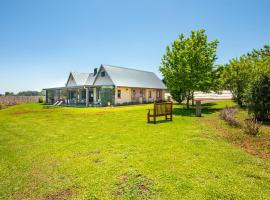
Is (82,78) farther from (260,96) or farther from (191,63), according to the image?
(260,96)

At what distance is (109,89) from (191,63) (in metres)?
14.8

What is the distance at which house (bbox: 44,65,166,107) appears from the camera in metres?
31.3

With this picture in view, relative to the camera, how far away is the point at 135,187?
4637 millimetres

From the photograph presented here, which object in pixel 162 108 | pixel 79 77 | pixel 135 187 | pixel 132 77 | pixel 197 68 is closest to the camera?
pixel 135 187

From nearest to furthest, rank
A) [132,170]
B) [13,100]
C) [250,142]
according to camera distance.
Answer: [132,170], [250,142], [13,100]

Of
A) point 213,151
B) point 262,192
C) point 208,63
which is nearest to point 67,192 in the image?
point 262,192

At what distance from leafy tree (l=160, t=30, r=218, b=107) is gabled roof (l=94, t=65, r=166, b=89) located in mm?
12376

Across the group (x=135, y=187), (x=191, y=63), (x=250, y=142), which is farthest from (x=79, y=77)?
(x=135, y=187)

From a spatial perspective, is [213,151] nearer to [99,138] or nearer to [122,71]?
[99,138]

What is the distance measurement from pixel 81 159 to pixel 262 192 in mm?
4871

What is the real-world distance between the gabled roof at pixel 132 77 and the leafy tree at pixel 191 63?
40.6 feet

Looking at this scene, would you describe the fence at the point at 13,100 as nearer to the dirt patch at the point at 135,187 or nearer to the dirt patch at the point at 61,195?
the dirt patch at the point at 61,195

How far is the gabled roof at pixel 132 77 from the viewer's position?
1294 inches

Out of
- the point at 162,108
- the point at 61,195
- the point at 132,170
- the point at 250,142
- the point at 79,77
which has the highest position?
the point at 79,77
